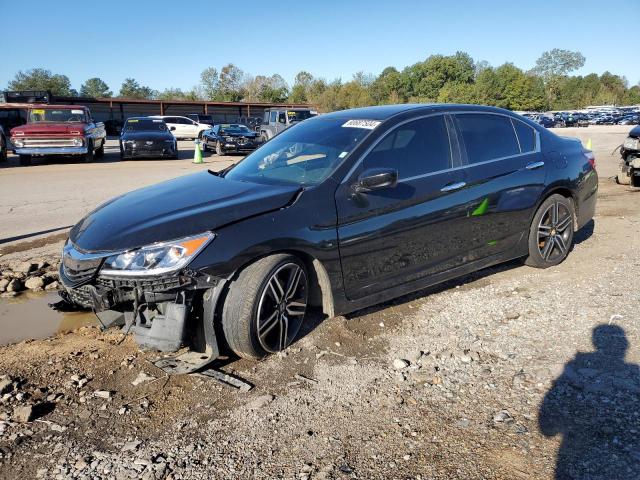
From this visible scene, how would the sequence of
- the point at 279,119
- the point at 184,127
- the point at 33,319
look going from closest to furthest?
the point at 33,319 → the point at 279,119 → the point at 184,127

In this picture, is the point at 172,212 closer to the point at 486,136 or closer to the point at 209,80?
the point at 486,136

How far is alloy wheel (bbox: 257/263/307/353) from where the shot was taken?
3559mm

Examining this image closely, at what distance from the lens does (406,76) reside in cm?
11338

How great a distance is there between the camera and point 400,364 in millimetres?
3625

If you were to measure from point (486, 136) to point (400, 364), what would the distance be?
2.47m

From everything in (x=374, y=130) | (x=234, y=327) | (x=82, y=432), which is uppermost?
(x=374, y=130)

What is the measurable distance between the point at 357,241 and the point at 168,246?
1356 mm

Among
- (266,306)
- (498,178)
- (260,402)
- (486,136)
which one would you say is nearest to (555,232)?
(498,178)

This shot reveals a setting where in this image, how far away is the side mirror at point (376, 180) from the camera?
3807mm

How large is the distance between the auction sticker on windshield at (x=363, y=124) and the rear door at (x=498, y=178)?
A: 880mm

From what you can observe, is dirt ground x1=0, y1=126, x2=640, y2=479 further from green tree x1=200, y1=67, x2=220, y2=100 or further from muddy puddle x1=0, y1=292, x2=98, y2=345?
green tree x1=200, y1=67, x2=220, y2=100

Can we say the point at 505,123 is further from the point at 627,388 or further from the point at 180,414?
the point at 180,414

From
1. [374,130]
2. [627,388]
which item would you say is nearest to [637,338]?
[627,388]

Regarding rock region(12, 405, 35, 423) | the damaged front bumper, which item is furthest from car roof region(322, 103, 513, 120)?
rock region(12, 405, 35, 423)
